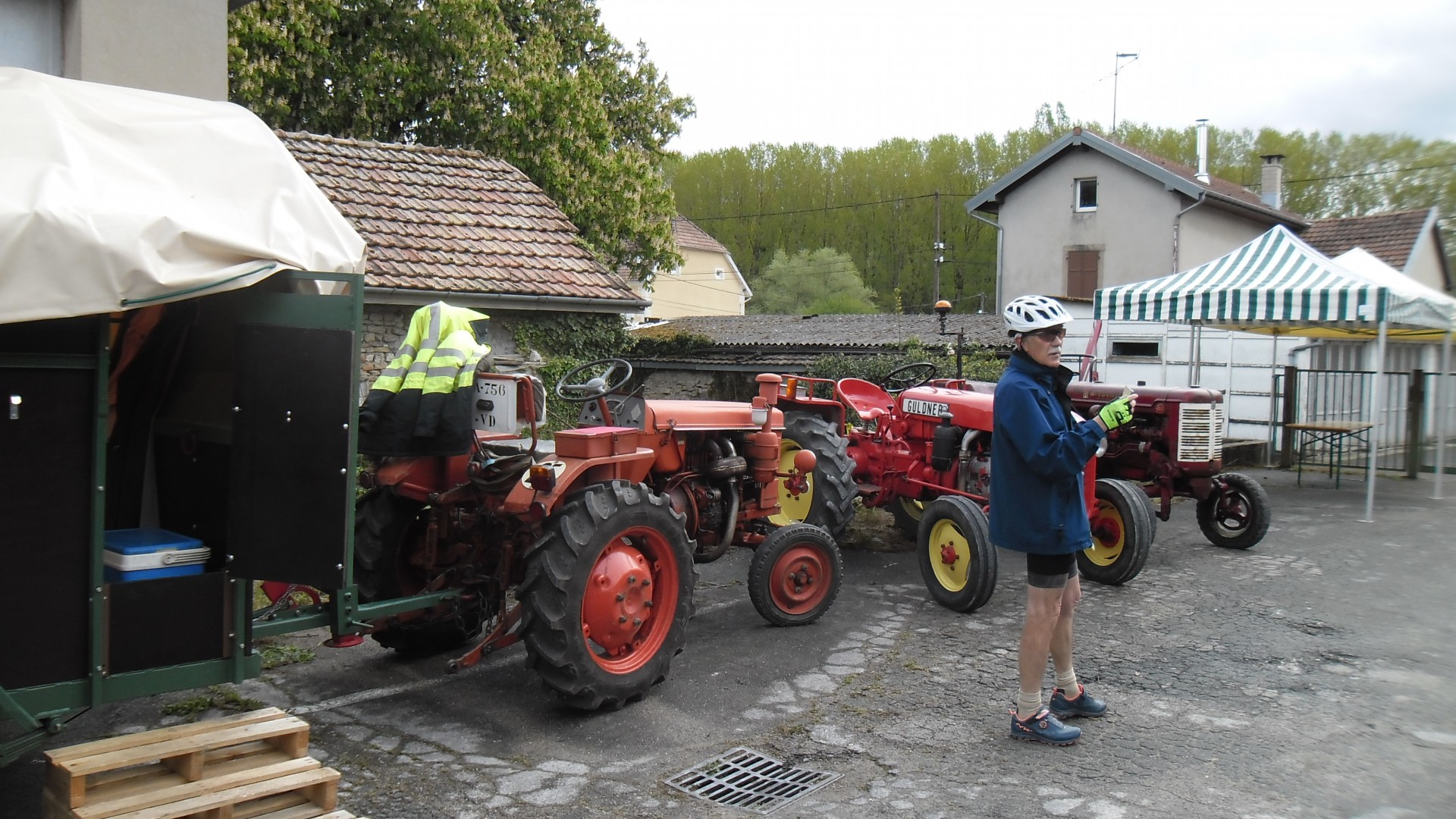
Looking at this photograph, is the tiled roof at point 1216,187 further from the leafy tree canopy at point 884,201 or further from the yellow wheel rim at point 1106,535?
the yellow wheel rim at point 1106,535

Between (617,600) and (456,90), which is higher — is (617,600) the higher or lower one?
the lower one

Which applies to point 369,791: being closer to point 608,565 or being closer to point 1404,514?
point 608,565

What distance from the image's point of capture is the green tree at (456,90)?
18.5 m

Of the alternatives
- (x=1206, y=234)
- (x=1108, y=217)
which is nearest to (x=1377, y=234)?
(x=1206, y=234)

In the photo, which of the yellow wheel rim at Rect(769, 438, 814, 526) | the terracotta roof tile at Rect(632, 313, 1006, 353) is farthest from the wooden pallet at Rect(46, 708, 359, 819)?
the terracotta roof tile at Rect(632, 313, 1006, 353)

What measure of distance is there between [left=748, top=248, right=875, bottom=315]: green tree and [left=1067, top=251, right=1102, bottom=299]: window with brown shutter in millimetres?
16187

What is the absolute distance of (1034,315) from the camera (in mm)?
4566

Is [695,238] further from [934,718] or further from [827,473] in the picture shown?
[934,718]

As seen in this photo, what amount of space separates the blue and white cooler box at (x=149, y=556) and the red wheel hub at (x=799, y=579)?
10.5 feet

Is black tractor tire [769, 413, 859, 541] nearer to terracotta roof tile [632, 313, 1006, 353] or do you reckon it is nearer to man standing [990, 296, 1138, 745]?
man standing [990, 296, 1138, 745]

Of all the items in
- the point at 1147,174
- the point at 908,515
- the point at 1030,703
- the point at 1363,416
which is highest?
the point at 1147,174

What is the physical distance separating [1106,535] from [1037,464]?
358 cm

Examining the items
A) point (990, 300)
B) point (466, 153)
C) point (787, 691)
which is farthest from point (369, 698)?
point (990, 300)

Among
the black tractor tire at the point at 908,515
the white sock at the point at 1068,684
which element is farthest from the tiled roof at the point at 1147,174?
the white sock at the point at 1068,684
